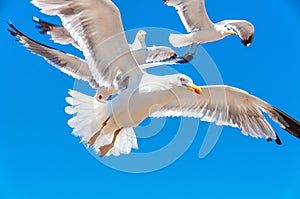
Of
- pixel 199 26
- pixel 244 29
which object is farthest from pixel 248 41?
pixel 199 26

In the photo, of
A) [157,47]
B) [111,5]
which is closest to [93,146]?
[111,5]

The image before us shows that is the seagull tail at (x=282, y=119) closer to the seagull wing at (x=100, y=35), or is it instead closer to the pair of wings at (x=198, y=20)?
the seagull wing at (x=100, y=35)

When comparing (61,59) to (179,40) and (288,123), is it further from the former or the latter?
(288,123)

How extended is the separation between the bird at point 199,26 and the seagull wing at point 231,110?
4.56 ft

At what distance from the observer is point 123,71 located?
11.8ft

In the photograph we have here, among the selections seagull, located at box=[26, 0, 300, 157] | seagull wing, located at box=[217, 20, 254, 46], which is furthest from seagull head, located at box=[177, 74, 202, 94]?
seagull wing, located at box=[217, 20, 254, 46]

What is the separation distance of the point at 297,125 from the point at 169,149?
1.01m

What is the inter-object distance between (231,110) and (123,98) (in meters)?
1.01

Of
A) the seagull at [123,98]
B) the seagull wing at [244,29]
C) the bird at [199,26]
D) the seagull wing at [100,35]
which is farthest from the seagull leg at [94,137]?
the seagull wing at [244,29]

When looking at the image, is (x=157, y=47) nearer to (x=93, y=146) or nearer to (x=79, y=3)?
(x=93, y=146)

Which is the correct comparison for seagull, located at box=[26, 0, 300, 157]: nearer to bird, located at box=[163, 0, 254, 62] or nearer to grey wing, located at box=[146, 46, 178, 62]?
bird, located at box=[163, 0, 254, 62]

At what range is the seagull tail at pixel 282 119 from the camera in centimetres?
390

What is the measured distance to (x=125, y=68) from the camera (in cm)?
357

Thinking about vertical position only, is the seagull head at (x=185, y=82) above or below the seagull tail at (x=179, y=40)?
below
